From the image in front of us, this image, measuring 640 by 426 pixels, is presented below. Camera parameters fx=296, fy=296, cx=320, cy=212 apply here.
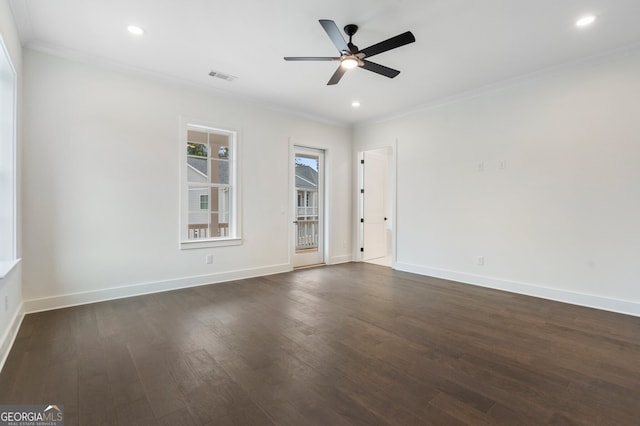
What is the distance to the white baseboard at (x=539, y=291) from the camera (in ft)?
10.9

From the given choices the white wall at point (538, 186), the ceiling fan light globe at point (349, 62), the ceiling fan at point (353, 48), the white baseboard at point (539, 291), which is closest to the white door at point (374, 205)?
the white wall at point (538, 186)

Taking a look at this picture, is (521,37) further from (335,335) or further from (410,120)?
(335,335)

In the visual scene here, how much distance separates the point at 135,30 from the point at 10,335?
301 centimetres

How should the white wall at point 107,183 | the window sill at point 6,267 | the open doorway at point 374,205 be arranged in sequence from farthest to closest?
the open doorway at point 374,205, the white wall at point 107,183, the window sill at point 6,267

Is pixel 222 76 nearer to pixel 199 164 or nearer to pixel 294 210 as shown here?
pixel 199 164

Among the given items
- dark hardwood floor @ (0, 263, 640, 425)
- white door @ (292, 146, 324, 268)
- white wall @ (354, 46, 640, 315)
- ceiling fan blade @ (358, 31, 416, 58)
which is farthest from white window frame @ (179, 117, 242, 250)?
white wall @ (354, 46, 640, 315)

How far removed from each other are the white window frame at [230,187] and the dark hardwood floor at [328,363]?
98 centimetres

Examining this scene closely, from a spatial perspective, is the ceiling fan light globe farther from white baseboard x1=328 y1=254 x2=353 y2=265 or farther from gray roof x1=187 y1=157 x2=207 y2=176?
white baseboard x1=328 y1=254 x2=353 y2=265

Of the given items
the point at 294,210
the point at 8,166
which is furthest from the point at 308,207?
the point at 8,166

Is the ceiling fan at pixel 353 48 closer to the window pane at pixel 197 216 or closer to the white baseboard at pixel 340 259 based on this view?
the window pane at pixel 197 216

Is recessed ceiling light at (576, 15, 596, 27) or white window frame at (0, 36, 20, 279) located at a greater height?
recessed ceiling light at (576, 15, 596, 27)

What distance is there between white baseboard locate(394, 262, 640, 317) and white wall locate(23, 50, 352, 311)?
319cm

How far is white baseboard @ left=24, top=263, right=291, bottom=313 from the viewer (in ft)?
10.8

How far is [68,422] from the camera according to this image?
5.24 ft
